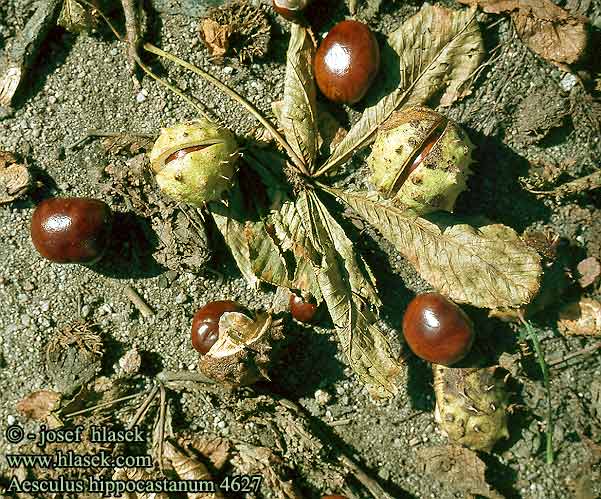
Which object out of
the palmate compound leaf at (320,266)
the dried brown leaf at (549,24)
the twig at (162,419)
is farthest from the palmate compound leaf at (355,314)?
the dried brown leaf at (549,24)

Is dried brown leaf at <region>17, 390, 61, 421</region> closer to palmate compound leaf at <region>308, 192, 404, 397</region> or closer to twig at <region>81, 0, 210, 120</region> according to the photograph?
palmate compound leaf at <region>308, 192, 404, 397</region>

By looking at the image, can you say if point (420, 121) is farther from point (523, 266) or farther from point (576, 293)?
point (576, 293)

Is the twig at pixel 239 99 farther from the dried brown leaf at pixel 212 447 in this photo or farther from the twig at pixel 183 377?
the dried brown leaf at pixel 212 447

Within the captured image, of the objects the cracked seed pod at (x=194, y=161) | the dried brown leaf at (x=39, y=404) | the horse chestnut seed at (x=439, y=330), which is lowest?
the dried brown leaf at (x=39, y=404)

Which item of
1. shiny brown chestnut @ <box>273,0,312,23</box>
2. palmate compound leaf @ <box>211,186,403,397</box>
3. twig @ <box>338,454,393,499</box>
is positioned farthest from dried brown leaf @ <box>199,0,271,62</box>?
twig @ <box>338,454,393,499</box>

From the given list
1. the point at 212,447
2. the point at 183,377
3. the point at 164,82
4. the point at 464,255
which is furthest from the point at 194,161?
the point at 212,447

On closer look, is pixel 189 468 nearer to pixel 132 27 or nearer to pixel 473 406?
pixel 473 406
